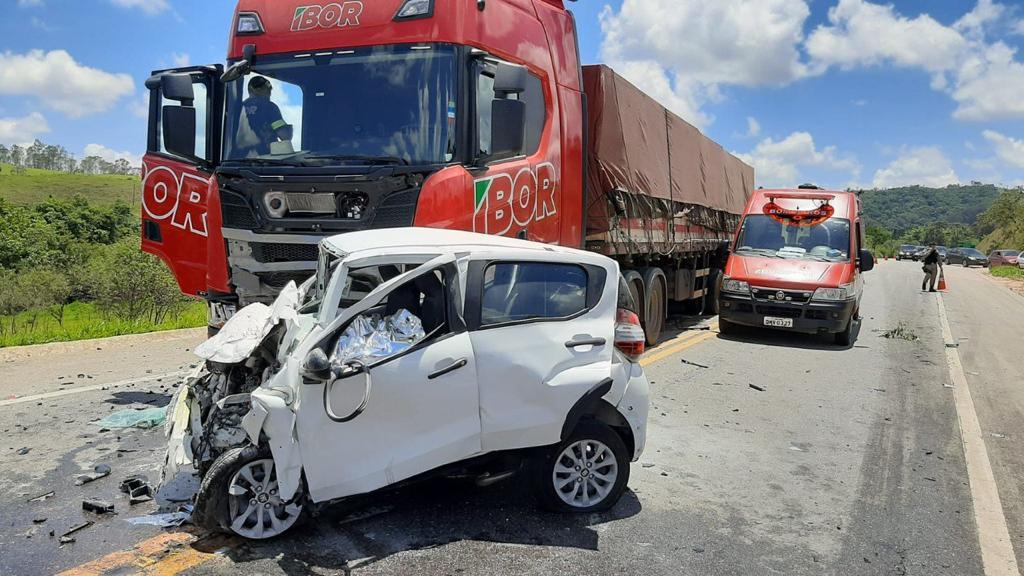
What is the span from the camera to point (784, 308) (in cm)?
1144

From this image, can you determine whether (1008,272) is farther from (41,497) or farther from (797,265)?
(41,497)

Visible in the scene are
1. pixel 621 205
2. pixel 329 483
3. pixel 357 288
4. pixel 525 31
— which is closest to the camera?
pixel 329 483

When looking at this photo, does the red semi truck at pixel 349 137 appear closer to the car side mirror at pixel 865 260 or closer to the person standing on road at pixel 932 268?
the car side mirror at pixel 865 260

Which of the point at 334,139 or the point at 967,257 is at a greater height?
the point at 334,139

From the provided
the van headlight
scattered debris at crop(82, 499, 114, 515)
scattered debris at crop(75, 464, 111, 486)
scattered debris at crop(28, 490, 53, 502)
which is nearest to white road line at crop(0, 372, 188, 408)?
scattered debris at crop(75, 464, 111, 486)

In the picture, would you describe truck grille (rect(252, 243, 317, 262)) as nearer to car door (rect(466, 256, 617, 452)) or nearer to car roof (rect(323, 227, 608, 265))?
car roof (rect(323, 227, 608, 265))

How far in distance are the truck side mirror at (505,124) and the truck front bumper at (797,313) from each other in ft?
22.0

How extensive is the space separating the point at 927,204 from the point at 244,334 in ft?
513

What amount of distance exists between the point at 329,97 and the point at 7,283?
31238 millimetres

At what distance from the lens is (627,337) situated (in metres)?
4.55

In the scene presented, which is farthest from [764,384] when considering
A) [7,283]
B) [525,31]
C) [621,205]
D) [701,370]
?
[7,283]

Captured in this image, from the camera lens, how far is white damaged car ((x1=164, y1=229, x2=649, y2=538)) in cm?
361

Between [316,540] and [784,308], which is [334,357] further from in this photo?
[784,308]

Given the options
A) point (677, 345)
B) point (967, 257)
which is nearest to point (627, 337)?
point (677, 345)
